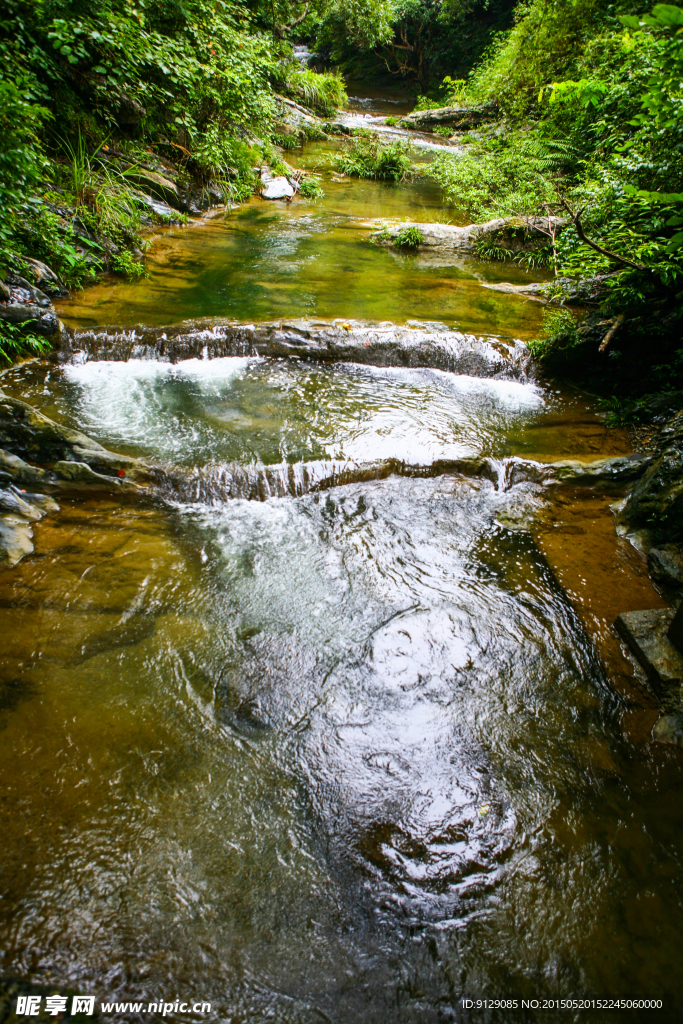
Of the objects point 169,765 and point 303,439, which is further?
point 303,439

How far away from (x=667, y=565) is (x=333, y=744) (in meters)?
2.60

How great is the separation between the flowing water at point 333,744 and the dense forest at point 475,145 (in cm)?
170

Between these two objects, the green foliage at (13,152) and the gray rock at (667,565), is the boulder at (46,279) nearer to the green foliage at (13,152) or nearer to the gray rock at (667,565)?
the green foliage at (13,152)

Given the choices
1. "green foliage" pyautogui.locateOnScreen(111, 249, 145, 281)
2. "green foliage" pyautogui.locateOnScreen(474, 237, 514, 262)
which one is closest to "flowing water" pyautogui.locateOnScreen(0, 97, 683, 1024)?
"green foliage" pyautogui.locateOnScreen(111, 249, 145, 281)

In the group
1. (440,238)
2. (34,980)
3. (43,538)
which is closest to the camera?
(34,980)

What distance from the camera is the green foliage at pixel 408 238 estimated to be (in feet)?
31.6

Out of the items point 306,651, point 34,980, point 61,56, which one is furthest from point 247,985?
point 61,56

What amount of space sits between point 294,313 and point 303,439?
2.71 m

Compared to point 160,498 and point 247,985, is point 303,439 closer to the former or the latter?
point 160,498

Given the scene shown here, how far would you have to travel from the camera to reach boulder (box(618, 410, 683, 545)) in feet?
11.7

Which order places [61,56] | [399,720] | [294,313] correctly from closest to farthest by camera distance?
1. [399,720]
2. [294,313]
3. [61,56]

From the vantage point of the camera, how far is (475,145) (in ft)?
44.1

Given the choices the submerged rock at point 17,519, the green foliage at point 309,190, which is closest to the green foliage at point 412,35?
the green foliage at point 309,190

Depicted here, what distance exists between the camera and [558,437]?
4.98 metres
